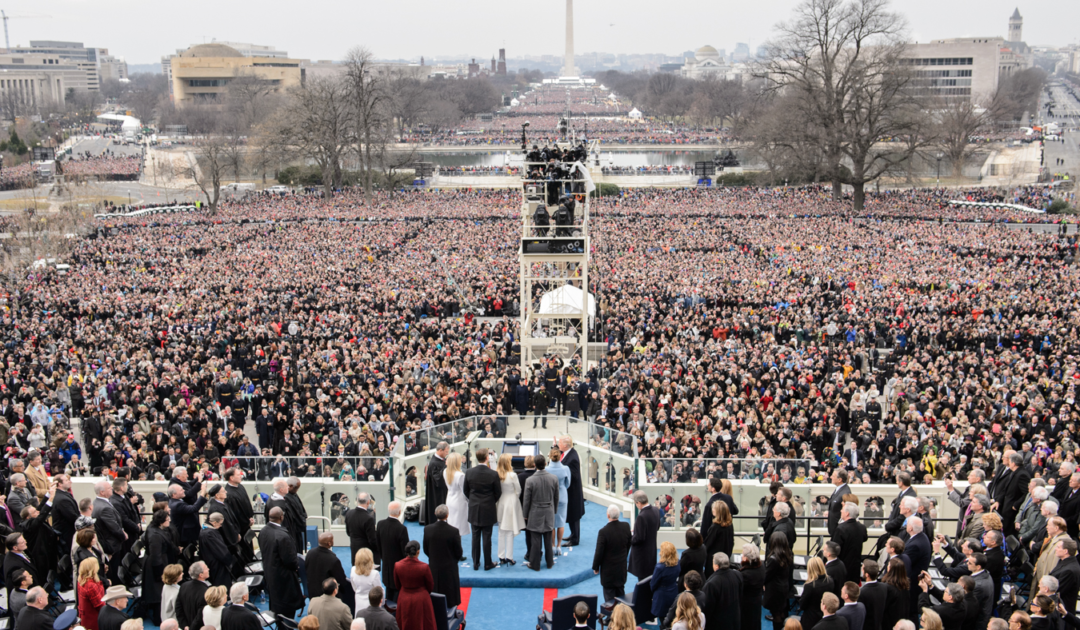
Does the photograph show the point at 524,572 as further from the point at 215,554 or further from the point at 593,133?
the point at 593,133

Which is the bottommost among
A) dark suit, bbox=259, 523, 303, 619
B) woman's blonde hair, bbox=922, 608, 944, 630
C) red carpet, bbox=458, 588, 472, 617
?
red carpet, bbox=458, 588, 472, 617

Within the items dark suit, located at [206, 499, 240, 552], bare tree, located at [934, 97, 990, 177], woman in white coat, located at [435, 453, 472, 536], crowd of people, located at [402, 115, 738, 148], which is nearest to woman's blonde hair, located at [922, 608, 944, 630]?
woman in white coat, located at [435, 453, 472, 536]

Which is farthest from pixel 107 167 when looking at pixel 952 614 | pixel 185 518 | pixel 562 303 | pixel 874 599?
pixel 952 614

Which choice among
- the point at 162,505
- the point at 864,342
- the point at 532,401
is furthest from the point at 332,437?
the point at 864,342

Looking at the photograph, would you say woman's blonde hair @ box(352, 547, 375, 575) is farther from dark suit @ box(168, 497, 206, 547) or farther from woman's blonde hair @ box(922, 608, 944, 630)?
woman's blonde hair @ box(922, 608, 944, 630)

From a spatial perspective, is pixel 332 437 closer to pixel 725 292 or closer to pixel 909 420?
pixel 909 420

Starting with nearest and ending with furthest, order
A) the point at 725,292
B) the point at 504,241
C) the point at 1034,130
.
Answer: the point at 725,292 < the point at 504,241 < the point at 1034,130
